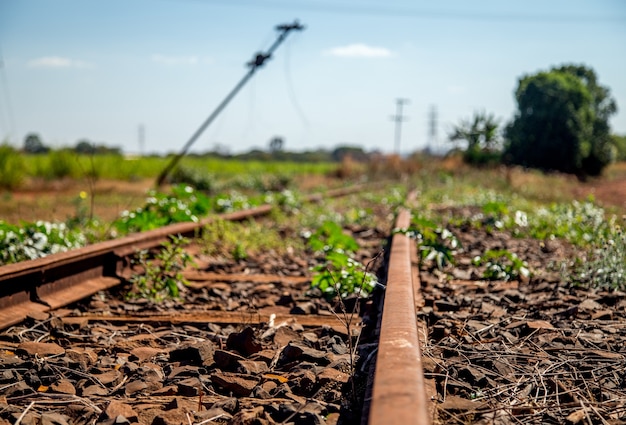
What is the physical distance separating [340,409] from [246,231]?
16.2 ft

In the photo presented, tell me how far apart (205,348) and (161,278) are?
1.88 meters

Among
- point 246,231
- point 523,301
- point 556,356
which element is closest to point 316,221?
point 246,231

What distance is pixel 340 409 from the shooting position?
2281 mm

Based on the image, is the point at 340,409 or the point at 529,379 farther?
the point at 529,379

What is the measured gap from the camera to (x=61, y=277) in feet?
13.6

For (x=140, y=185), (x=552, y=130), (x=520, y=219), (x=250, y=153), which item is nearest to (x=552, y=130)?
(x=552, y=130)

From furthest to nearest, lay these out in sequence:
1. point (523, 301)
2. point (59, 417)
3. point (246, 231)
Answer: point (246, 231)
point (523, 301)
point (59, 417)

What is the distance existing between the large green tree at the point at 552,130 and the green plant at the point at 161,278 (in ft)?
133

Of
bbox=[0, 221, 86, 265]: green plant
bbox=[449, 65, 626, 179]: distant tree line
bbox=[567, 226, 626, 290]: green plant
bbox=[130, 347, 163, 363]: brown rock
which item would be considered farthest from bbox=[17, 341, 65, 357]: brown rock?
bbox=[449, 65, 626, 179]: distant tree line

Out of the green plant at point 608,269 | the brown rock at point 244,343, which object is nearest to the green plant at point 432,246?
the green plant at point 608,269

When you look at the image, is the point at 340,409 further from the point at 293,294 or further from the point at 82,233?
the point at 82,233

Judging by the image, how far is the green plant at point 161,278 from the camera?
4.50 metres

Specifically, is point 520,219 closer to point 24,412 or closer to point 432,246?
point 432,246

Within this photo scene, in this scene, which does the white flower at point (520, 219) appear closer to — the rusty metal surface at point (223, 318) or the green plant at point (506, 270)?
the green plant at point (506, 270)
